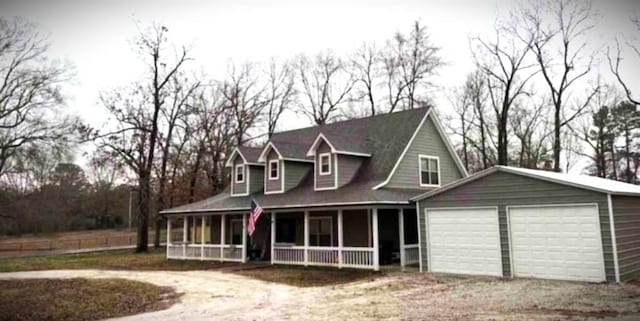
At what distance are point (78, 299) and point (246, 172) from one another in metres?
13.1

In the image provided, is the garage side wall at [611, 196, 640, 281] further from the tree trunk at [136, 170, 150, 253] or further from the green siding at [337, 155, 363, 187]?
the tree trunk at [136, 170, 150, 253]

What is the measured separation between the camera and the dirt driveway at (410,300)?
29.3 feet

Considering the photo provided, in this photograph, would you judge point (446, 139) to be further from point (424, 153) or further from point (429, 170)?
point (429, 170)

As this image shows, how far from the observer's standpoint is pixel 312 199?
19766 millimetres

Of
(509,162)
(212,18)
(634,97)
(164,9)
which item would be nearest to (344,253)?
(212,18)

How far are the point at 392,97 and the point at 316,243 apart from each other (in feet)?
64.7

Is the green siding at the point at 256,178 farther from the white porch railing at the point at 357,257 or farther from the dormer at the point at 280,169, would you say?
the white porch railing at the point at 357,257

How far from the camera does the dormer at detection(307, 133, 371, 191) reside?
20750mm

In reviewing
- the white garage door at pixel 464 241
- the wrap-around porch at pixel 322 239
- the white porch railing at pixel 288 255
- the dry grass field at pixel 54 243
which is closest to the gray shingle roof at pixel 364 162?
the wrap-around porch at pixel 322 239

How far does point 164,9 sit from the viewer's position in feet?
37.6

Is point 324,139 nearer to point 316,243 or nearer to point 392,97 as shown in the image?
point 316,243

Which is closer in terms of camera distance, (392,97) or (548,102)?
(548,102)

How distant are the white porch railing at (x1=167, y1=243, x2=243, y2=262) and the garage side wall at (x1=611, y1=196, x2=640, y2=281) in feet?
51.8

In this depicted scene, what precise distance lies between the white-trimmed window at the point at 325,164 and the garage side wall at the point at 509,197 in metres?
5.93
